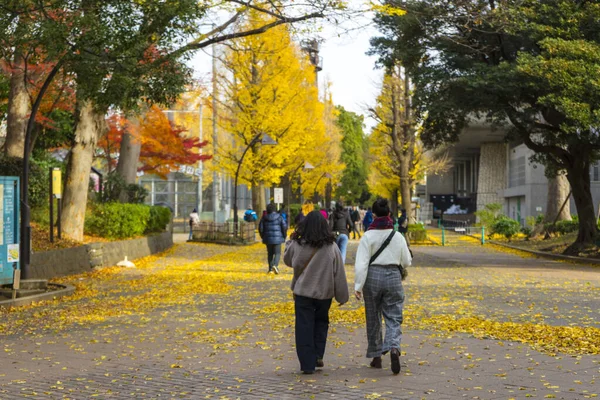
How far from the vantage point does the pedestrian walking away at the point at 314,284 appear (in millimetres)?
8016

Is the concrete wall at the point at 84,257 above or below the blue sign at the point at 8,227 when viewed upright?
below

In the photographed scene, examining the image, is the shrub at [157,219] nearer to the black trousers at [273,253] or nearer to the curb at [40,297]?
the black trousers at [273,253]

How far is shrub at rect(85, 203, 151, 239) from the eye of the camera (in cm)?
2603

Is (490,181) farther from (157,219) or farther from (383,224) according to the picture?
(383,224)

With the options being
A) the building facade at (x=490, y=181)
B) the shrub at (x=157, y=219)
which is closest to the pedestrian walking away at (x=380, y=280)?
the shrub at (x=157, y=219)

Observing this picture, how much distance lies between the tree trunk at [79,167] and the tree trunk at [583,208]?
14.1 m

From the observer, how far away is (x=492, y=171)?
72.6 m

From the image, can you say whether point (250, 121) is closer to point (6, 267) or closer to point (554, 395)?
point (6, 267)

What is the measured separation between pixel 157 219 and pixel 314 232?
2441 centimetres

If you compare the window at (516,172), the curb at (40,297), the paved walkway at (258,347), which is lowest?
the paved walkway at (258,347)

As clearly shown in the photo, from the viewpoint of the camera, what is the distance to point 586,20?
24.0 meters

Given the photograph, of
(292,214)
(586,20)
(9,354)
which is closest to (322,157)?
(292,214)

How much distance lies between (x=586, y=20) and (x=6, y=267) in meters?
16.2

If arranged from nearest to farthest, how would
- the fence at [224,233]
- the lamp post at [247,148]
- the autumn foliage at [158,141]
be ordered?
1. the autumn foliage at [158,141]
2. the lamp post at [247,148]
3. the fence at [224,233]
